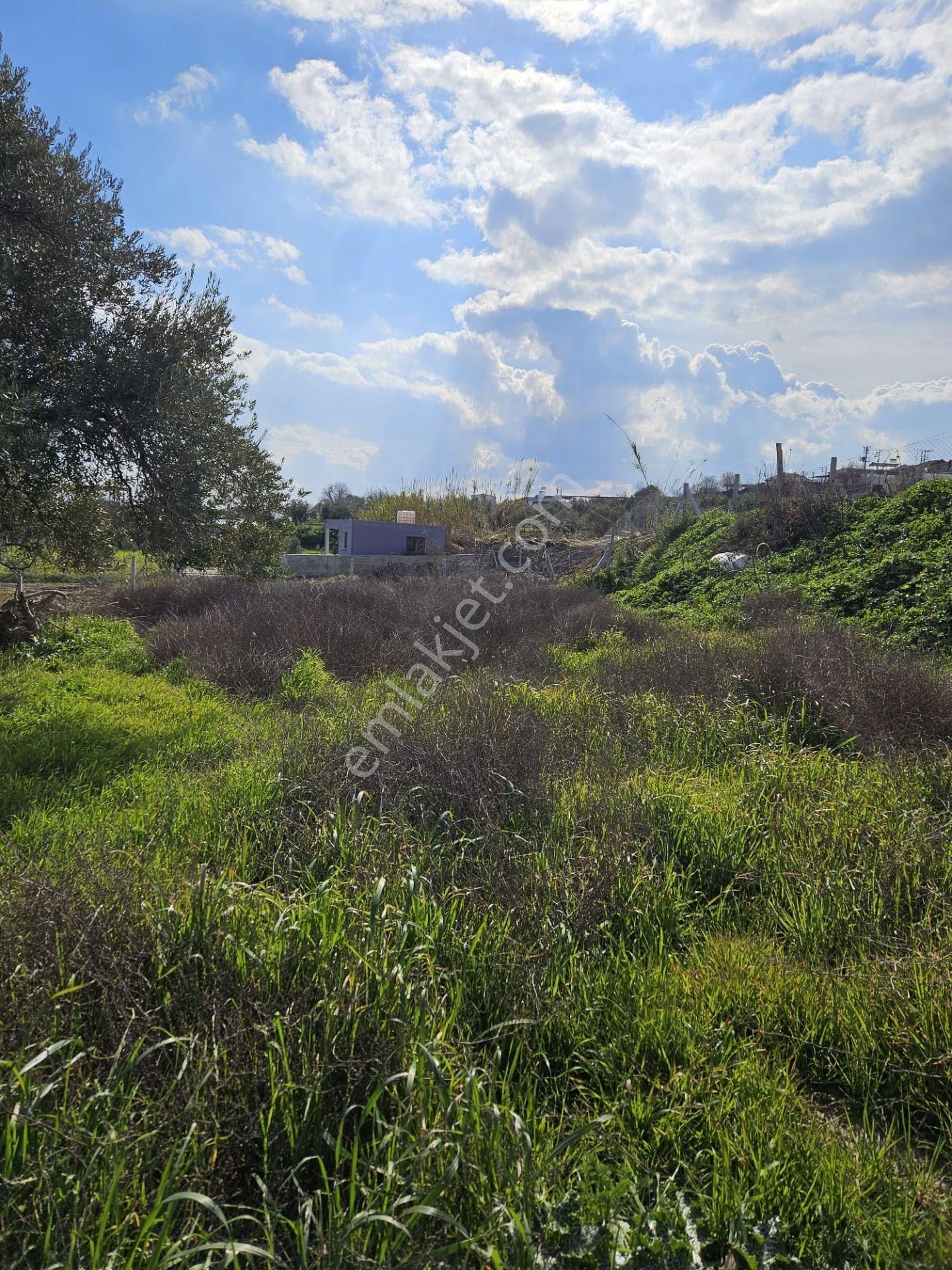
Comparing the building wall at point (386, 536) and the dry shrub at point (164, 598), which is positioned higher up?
the building wall at point (386, 536)

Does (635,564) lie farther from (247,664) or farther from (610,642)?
(247,664)

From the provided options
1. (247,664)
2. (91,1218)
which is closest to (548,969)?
(91,1218)

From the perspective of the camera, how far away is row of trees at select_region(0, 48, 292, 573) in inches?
241

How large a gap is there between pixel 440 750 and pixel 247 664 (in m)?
4.46

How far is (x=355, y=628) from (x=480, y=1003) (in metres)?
7.13

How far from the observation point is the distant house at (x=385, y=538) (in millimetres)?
20375

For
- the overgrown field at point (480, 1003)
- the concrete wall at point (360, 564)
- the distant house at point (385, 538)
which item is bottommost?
the overgrown field at point (480, 1003)

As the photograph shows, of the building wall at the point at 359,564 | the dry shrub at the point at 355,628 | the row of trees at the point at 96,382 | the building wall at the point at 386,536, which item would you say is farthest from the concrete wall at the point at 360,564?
the row of trees at the point at 96,382

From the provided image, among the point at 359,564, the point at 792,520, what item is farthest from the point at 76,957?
the point at 359,564

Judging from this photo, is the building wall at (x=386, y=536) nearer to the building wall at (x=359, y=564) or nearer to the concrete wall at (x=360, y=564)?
the concrete wall at (x=360, y=564)

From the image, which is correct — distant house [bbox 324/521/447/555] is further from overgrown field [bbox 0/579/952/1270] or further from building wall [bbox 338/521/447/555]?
overgrown field [bbox 0/579/952/1270]

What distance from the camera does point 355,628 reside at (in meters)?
9.58

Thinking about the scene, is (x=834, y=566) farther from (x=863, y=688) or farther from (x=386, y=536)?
(x=386, y=536)
